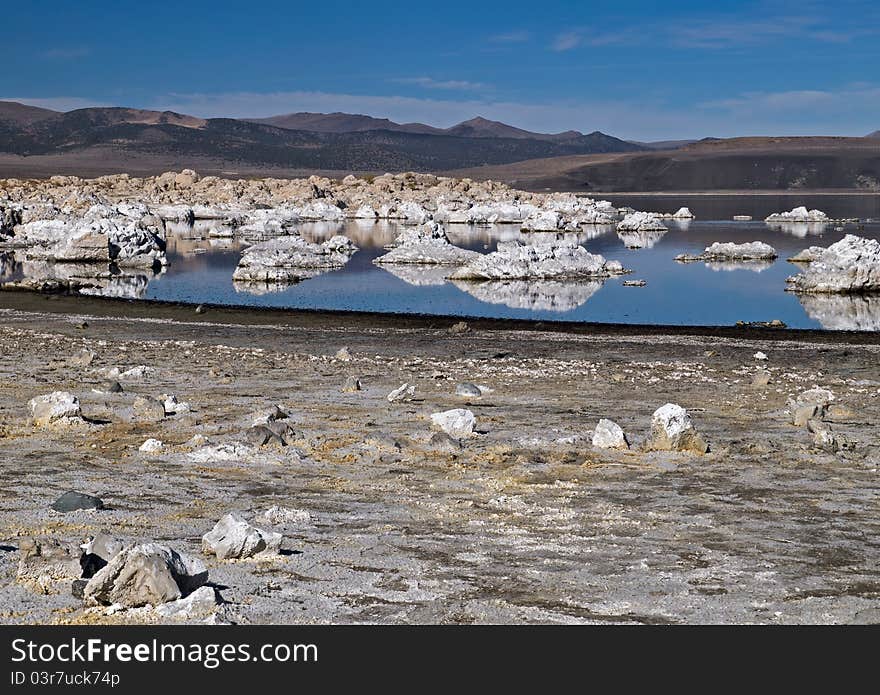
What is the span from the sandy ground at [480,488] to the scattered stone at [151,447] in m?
0.13

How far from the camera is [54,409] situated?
932cm

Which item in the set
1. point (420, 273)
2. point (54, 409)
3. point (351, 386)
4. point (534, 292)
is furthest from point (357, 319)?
point (420, 273)

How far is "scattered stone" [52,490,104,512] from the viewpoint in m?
6.67

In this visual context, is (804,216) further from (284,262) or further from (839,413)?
(839,413)

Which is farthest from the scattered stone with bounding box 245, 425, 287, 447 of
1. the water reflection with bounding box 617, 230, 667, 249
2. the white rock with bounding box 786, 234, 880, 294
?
the water reflection with bounding box 617, 230, 667, 249

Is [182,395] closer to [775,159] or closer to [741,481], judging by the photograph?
[741,481]

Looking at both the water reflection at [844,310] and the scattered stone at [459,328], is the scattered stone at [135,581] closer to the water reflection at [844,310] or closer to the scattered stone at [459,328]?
the scattered stone at [459,328]

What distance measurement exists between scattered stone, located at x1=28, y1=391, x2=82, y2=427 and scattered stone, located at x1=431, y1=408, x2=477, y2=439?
9.88ft

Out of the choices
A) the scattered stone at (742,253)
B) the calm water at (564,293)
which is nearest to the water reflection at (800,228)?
the calm water at (564,293)

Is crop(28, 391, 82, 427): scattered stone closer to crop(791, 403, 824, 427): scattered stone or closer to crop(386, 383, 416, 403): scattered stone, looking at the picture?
crop(386, 383, 416, 403): scattered stone

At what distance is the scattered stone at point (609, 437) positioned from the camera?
8727 millimetres

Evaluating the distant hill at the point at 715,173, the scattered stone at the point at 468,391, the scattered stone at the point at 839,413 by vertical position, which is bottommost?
the scattered stone at the point at 468,391

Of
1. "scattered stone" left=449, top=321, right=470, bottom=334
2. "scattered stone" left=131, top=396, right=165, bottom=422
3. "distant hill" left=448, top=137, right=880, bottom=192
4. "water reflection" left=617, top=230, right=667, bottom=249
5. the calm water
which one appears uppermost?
"distant hill" left=448, top=137, right=880, bottom=192

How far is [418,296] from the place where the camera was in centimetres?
2695
